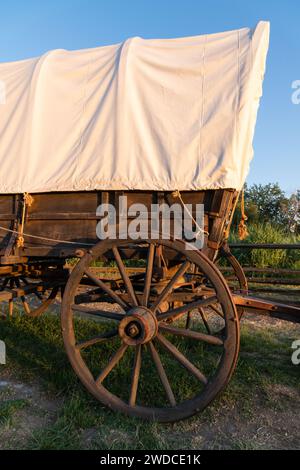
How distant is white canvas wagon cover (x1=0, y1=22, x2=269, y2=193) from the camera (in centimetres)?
329

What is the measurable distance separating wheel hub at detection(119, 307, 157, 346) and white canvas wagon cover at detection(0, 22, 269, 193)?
103cm

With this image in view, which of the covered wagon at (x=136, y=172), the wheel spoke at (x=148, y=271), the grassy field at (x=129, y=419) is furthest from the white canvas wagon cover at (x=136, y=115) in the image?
the grassy field at (x=129, y=419)

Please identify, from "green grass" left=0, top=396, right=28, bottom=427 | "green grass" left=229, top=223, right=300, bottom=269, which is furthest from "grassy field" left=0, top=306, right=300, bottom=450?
"green grass" left=229, top=223, right=300, bottom=269

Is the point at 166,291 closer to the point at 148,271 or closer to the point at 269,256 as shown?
the point at 148,271

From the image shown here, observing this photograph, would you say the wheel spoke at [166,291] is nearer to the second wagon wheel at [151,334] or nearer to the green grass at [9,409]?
the second wagon wheel at [151,334]

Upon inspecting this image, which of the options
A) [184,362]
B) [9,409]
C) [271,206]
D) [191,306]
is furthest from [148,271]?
[271,206]

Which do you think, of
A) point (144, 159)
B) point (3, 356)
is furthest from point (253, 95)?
point (3, 356)

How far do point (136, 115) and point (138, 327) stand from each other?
1.76 m

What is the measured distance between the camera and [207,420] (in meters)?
3.20

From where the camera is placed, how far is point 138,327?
126 inches

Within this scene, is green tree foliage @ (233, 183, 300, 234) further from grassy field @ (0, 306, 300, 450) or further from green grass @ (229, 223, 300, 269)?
grassy field @ (0, 306, 300, 450)

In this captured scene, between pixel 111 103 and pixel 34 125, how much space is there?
0.76 m

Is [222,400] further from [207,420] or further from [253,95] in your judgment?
[253,95]

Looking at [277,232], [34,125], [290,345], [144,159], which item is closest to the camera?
[144,159]
